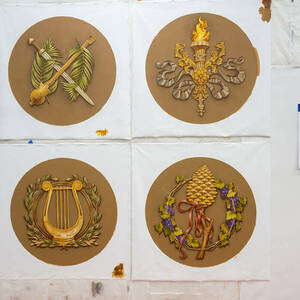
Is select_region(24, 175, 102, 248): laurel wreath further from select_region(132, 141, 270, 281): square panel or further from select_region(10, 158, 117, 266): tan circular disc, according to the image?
select_region(132, 141, 270, 281): square panel

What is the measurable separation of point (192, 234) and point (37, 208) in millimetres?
881

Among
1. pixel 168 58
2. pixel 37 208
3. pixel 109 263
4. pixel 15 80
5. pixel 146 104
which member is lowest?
pixel 109 263

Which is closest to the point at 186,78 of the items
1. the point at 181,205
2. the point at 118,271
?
the point at 181,205

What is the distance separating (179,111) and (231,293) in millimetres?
1061

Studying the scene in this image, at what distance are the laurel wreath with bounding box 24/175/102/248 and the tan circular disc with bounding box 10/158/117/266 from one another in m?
0.02

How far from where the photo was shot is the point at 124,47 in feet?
6.12

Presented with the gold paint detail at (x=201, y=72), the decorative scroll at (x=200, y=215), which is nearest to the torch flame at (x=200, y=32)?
the gold paint detail at (x=201, y=72)

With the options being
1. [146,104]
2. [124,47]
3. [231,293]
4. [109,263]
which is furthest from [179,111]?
[231,293]

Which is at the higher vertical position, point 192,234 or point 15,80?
point 15,80

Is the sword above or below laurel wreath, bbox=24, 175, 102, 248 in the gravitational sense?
above

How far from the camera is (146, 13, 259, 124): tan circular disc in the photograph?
1.86m

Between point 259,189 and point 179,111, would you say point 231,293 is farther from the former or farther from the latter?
point 179,111

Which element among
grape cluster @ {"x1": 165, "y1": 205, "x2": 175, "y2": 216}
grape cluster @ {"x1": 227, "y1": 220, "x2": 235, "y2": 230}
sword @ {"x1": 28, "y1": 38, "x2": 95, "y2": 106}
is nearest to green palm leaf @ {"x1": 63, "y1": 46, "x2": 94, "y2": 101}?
sword @ {"x1": 28, "y1": 38, "x2": 95, "y2": 106}

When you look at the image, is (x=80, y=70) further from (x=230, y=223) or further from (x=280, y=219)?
(x=280, y=219)
